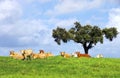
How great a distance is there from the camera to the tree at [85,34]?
280ft

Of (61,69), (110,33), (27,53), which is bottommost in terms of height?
(61,69)

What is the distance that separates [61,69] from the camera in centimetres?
3962

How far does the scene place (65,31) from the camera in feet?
289

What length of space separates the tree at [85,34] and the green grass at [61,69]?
3904 centimetres

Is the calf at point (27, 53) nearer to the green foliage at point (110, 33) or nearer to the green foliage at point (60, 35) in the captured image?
the green foliage at point (60, 35)

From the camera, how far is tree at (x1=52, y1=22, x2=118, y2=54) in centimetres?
8541

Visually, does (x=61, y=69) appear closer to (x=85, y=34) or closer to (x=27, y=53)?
(x=27, y=53)

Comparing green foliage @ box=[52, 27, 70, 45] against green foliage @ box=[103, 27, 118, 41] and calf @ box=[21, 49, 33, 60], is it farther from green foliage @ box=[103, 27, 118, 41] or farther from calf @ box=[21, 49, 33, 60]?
calf @ box=[21, 49, 33, 60]

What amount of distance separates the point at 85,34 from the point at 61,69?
46442mm

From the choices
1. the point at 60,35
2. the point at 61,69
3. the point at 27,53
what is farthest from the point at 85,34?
the point at 61,69

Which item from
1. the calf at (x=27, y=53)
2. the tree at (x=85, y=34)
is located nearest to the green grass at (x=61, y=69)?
the calf at (x=27, y=53)

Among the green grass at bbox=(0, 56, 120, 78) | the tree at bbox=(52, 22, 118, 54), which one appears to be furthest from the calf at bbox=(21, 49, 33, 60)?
the tree at bbox=(52, 22, 118, 54)

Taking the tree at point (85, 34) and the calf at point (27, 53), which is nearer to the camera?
the calf at point (27, 53)

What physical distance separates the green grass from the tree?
3904 centimetres
